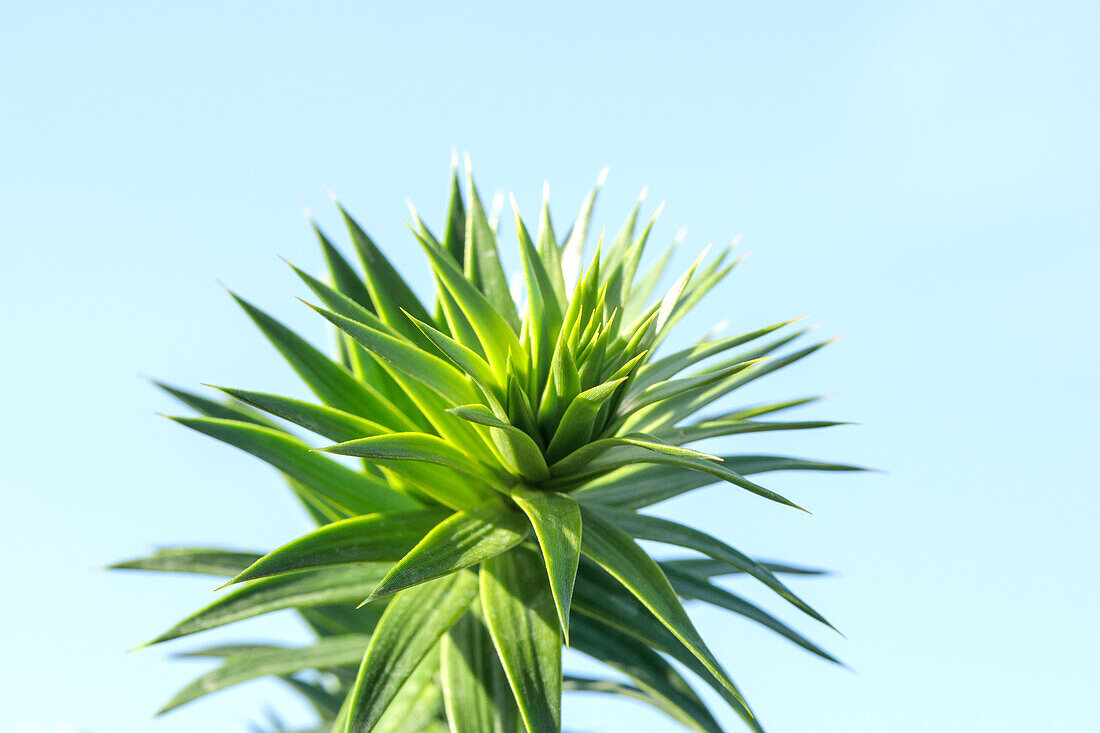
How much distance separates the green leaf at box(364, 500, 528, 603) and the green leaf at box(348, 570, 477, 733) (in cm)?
15

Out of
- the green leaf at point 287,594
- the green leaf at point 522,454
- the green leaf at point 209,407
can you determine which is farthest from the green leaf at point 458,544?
the green leaf at point 209,407

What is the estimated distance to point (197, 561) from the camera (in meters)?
2.48

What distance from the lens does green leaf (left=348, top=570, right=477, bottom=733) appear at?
6.25ft

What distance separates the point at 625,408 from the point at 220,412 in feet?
3.55

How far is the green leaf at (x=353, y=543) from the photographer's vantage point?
1.86 meters

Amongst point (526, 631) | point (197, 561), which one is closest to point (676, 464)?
point (526, 631)

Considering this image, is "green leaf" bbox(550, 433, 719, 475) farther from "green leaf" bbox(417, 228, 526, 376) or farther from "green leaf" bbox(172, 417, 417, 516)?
"green leaf" bbox(172, 417, 417, 516)

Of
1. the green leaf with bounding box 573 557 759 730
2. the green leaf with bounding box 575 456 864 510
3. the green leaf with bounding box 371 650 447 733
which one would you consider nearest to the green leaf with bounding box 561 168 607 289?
the green leaf with bounding box 575 456 864 510

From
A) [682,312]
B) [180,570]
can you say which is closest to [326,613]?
[180,570]

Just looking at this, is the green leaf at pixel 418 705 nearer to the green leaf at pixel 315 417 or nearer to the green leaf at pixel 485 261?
the green leaf at pixel 315 417

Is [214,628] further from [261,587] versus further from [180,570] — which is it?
[180,570]

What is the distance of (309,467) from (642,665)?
98 centimetres

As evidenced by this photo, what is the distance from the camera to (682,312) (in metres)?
2.38

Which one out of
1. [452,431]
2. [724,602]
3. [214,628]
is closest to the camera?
[214,628]
